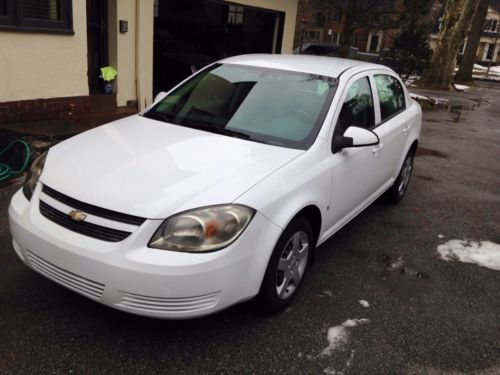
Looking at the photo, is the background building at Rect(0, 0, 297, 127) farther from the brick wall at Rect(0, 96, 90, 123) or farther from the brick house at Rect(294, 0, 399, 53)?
the brick house at Rect(294, 0, 399, 53)

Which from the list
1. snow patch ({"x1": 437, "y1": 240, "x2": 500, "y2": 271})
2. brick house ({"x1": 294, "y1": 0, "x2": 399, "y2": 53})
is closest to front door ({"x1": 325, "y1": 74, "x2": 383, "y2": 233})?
snow patch ({"x1": 437, "y1": 240, "x2": 500, "y2": 271})

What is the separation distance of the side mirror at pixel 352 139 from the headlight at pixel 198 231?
1.26 m

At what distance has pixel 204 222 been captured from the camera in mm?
2529

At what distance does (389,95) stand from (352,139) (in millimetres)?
1732

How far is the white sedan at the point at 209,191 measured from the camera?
2.51 metres

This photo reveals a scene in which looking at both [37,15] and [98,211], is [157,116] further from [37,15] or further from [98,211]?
[37,15]

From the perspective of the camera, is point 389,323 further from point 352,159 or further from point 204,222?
point 204,222

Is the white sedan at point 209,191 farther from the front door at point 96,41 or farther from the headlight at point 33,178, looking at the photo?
the front door at point 96,41

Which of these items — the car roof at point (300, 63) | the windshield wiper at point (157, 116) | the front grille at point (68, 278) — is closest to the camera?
the front grille at point (68, 278)

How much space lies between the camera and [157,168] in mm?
2893

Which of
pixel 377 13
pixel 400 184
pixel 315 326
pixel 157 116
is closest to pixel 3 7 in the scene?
pixel 157 116

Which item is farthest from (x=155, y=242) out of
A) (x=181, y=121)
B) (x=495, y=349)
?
(x=495, y=349)

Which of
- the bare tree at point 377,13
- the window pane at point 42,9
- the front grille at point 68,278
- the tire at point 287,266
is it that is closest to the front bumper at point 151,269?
the front grille at point 68,278

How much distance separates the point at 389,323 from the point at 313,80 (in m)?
1.96
